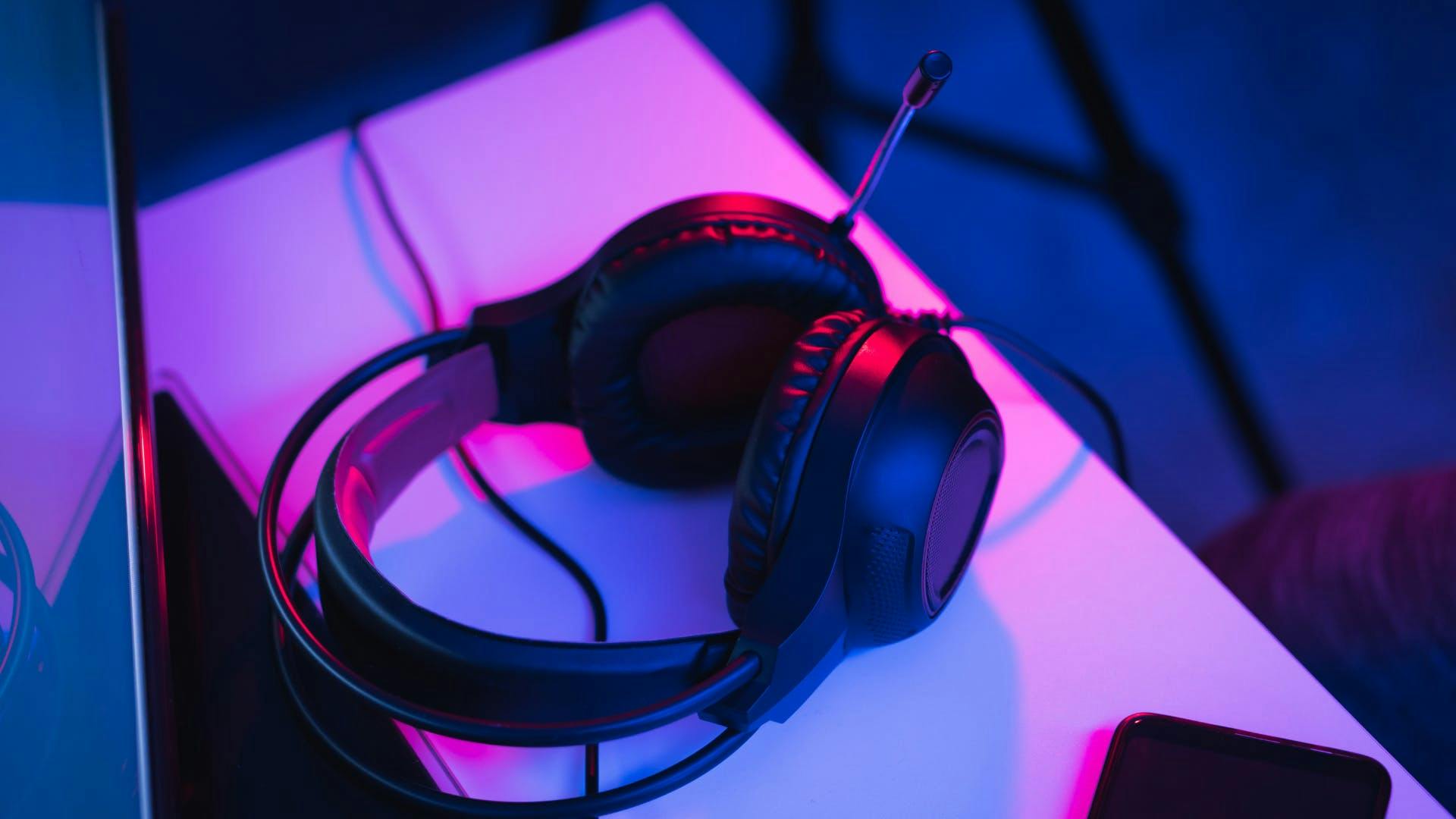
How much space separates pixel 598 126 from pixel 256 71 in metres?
0.74

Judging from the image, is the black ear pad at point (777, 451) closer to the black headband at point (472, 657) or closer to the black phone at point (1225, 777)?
the black headband at point (472, 657)

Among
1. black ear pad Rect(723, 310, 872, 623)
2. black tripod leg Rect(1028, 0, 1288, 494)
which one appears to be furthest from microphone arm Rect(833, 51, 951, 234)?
black tripod leg Rect(1028, 0, 1288, 494)

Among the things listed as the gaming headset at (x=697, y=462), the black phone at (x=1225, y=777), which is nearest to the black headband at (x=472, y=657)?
the gaming headset at (x=697, y=462)

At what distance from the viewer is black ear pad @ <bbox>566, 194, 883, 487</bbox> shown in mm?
578

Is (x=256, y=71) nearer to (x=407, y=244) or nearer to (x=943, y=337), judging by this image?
(x=407, y=244)

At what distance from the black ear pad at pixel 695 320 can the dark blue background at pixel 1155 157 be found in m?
0.74

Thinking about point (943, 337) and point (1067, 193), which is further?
point (1067, 193)

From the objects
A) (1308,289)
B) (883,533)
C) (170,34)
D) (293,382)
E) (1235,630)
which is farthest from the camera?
(1308,289)

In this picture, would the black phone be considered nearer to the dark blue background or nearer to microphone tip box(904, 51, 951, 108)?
microphone tip box(904, 51, 951, 108)

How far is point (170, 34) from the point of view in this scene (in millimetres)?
1312

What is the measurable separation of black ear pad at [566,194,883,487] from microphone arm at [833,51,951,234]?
0.06 ft

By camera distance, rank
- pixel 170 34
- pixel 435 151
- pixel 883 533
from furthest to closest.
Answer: pixel 170 34
pixel 435 151
pixel 883 533

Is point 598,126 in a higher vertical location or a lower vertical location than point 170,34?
lower

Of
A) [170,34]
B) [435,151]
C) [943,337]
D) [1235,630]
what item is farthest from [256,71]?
[1235,630]
